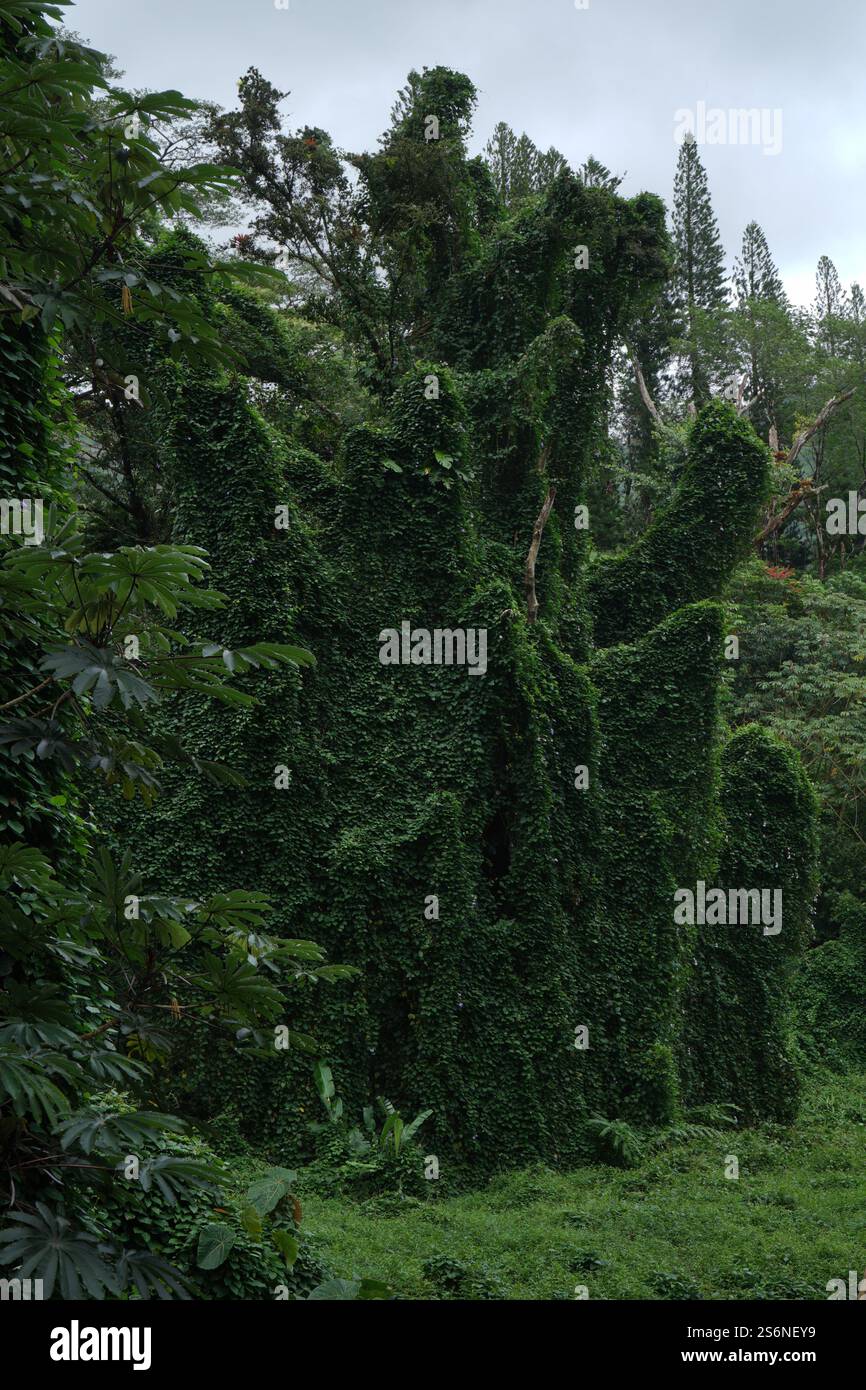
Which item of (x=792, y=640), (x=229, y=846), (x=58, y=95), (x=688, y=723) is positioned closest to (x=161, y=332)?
(x=58, y=95)

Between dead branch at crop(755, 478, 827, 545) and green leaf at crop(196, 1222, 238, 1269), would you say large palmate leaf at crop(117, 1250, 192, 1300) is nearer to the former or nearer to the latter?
green leaf at crop(196, 1222, 238, 1269)

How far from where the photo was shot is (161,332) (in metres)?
3.26

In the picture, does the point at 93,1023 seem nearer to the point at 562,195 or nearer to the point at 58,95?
the point at 58,95

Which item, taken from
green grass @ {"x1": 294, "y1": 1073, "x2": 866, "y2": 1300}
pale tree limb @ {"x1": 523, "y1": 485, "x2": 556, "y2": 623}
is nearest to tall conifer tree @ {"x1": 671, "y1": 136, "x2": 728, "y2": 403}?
pale tree limb @ {"x1": 523, "y1": 485, "x2": 556, "y2": 623}

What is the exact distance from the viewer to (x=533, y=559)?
1373cm

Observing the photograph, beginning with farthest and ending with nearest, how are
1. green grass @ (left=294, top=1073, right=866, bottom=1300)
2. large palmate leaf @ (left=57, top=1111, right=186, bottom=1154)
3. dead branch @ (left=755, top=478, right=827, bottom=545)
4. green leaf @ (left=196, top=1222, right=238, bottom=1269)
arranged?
dead branch @ (left=755, top=478, right=827, bottom=545), green grass @ (left=294, top=1073, right=866, bottom=1300), green leaf @ (left=196, top=1222, right=238, bottom=1269), large palmate leaf @ (left=57, top=1111, right=186, bottom=1154)

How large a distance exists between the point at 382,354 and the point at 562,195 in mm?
4338

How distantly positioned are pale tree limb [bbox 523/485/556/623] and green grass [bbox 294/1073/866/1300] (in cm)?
647

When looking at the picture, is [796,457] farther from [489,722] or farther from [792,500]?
[489,722]

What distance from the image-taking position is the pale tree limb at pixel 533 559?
1373 centimetres

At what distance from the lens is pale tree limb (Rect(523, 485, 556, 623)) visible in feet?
45.0

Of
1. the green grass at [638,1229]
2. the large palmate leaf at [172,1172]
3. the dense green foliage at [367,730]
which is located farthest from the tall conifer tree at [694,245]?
the large palmate leaf at [172,1172]

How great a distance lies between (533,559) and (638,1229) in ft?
25.3

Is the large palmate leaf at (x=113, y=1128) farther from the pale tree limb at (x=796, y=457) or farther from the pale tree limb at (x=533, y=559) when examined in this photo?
the pale tree limb at (x=796, y=457)
